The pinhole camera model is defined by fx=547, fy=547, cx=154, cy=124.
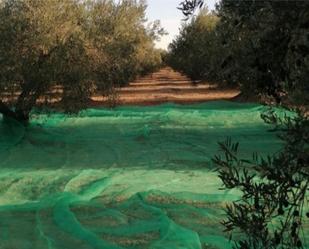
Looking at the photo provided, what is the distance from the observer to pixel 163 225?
637cm

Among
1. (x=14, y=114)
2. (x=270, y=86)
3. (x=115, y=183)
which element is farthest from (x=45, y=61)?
(x=270, y=86)

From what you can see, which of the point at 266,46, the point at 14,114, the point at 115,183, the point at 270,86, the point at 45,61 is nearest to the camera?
the point at 266,46

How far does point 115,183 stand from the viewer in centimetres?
886

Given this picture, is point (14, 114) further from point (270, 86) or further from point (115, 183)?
A: point (270, 86)

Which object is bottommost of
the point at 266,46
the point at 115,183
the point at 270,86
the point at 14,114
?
the point at 115,183

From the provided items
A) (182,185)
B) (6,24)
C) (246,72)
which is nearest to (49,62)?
(6,24)

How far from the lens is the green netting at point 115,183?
244 inches

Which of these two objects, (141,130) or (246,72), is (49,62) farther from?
(246,72)

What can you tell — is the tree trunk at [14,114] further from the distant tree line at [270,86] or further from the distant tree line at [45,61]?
the distant tree line at [270,86]

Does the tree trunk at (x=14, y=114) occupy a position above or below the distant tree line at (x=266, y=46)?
below

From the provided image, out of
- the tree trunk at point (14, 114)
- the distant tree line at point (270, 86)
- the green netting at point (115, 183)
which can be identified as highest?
the distant tree line at point (270, 86)

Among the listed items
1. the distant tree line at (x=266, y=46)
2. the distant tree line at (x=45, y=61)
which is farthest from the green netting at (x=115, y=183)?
the distant tree line at (x=266, y=46)

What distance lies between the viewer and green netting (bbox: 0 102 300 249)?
20.4 ft

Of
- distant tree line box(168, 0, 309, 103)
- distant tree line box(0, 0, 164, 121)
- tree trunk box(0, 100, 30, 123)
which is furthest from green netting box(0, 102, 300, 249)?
distant tree line box(168, 0, 309, 103)
